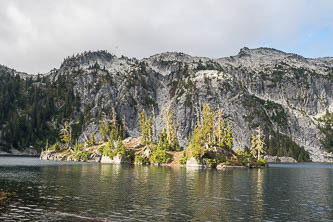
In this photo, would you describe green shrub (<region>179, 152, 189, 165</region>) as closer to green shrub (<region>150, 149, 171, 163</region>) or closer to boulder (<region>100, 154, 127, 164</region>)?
green shrub (<region>150, 149, 171, 163</region>)

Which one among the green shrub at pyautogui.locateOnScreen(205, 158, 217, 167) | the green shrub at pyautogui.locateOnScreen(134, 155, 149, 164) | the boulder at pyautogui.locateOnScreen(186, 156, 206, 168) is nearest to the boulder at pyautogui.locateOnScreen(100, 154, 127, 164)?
the green shrub at pyautogui.locateOnScreen(134, 155, 149, 164)

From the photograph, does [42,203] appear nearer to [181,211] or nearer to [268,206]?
[181,211]

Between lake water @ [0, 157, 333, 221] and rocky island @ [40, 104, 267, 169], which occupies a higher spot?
rocky island @ [40, 104, 267, 169]

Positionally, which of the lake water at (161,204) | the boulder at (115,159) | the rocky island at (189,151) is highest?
the rocky island at (189,151)

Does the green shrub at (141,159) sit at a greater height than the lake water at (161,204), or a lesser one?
greater

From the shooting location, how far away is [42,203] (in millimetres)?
46031

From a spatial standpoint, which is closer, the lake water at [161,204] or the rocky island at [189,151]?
the lake water at [161,204]

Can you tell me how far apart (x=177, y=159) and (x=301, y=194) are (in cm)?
9610

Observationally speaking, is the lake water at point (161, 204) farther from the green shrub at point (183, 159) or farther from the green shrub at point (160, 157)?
the green shrub at point (160, 157)

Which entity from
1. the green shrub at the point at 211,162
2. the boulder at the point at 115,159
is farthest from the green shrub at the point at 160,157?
the green shrub at the point at 211,162

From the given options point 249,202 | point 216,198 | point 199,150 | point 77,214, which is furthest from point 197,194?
point 199,150

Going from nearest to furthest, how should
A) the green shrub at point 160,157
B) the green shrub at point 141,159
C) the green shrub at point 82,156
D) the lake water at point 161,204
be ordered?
the lake water at point 161,204
the green shrub at point 160,157
the green shrub at point 141,159
the green shrub at point 82,156

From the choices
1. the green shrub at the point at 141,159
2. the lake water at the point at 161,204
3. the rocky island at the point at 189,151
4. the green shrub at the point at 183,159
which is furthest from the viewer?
the green shrub at the point at 141,159

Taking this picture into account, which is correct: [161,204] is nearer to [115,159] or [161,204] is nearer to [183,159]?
[183,159]
